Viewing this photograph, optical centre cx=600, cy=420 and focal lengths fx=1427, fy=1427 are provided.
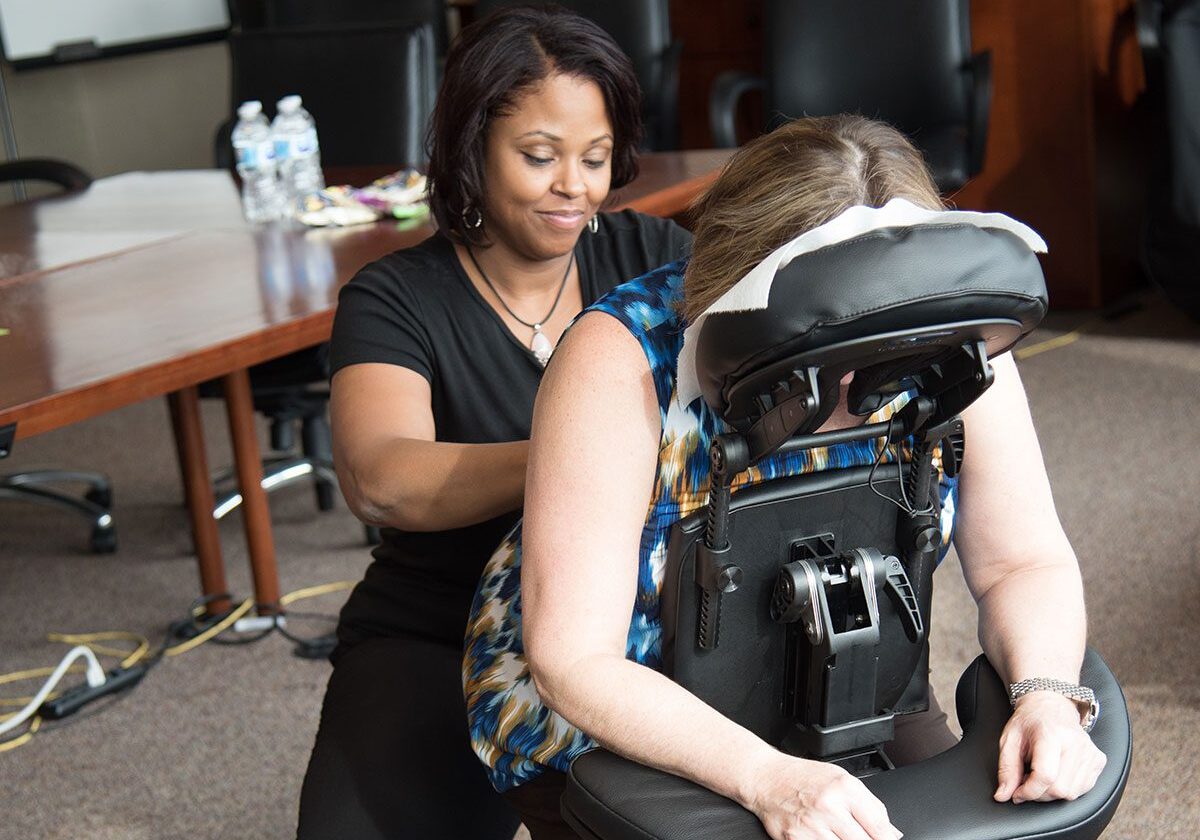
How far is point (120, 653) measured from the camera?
2.64 meters

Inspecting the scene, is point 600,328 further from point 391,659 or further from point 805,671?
point 391,659

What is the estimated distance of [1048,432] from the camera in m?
3.35

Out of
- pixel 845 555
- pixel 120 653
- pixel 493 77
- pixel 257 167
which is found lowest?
pixel 120 653

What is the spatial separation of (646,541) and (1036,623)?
351 millimetres

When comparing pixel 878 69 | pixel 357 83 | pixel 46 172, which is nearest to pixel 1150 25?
pixel 878 69

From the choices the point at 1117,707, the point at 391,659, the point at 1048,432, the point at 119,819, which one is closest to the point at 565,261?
the point at 391,659

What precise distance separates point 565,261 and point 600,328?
596mm

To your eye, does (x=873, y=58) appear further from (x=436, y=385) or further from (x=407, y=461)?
(x=407, y=461)

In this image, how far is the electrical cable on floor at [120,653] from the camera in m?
2.40

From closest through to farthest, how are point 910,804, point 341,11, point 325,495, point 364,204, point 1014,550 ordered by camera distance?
1. point 910,804
2. point 1014,550
3. point 364,204
4. point 325,495
5. point 341,11

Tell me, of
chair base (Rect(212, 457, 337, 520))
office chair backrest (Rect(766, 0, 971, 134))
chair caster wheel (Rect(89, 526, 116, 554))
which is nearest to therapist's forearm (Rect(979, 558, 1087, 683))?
chair base (Rect(212, 457, 337, 520))

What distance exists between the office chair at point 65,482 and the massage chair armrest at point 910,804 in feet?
7.48

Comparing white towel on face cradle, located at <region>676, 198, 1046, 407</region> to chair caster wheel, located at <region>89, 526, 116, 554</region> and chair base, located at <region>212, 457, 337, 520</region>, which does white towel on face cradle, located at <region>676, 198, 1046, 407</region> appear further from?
chair caster wheel, located at <region>89, 526, 116, 554</region>

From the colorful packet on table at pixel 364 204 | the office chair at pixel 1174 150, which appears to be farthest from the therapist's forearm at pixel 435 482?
the office chair at pixel 1174 150
